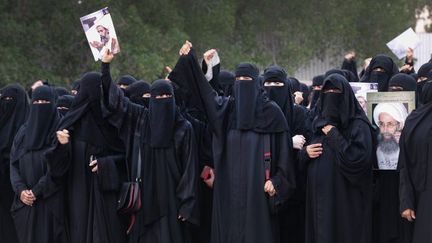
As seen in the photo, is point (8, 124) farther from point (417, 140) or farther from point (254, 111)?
point (417, 140)

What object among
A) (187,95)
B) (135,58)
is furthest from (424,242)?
(135,58)

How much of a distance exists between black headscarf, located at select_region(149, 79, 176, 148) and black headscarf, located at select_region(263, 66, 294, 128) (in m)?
0.89

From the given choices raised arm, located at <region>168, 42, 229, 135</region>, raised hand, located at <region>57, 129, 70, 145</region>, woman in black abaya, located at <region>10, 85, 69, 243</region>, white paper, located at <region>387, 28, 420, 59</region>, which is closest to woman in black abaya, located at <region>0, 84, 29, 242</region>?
woman in black abaya, located at <region>10, 85, 69, 243</region>

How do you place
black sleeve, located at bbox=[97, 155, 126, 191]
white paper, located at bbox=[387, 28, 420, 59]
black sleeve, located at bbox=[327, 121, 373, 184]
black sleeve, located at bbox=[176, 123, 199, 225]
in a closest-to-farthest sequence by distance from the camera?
black sleeve, located at bbox=[327, 121, 373, 184] < black sleeve, located at bbox=[176, 123, 199, 225] < black sleeve, located at bbox=[97, 155, 126, 191] < white paper, located at bbox=[387, 28, 420, 59]

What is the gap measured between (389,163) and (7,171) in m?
3.98

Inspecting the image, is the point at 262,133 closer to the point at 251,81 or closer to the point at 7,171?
the point at 251,81

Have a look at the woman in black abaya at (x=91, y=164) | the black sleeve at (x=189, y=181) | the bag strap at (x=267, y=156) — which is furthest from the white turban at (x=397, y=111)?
the woman in black abaya at (x=91, y=164)

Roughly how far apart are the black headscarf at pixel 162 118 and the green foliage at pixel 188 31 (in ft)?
34.1

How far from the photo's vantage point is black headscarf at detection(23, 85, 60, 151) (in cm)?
818

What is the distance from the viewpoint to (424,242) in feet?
22.9

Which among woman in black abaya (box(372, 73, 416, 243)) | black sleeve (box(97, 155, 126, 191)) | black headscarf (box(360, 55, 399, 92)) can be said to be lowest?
woman in black abaya (box(372, 73, 416, 243))

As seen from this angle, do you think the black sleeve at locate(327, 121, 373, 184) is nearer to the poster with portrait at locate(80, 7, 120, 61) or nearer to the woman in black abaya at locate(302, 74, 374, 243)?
the woman in black abaya at locate(302, 74, 374, 243)

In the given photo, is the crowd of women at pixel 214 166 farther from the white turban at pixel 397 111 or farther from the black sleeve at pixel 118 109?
the white turban at pixel 397 111

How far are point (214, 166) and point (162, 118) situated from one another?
616 millimetres
